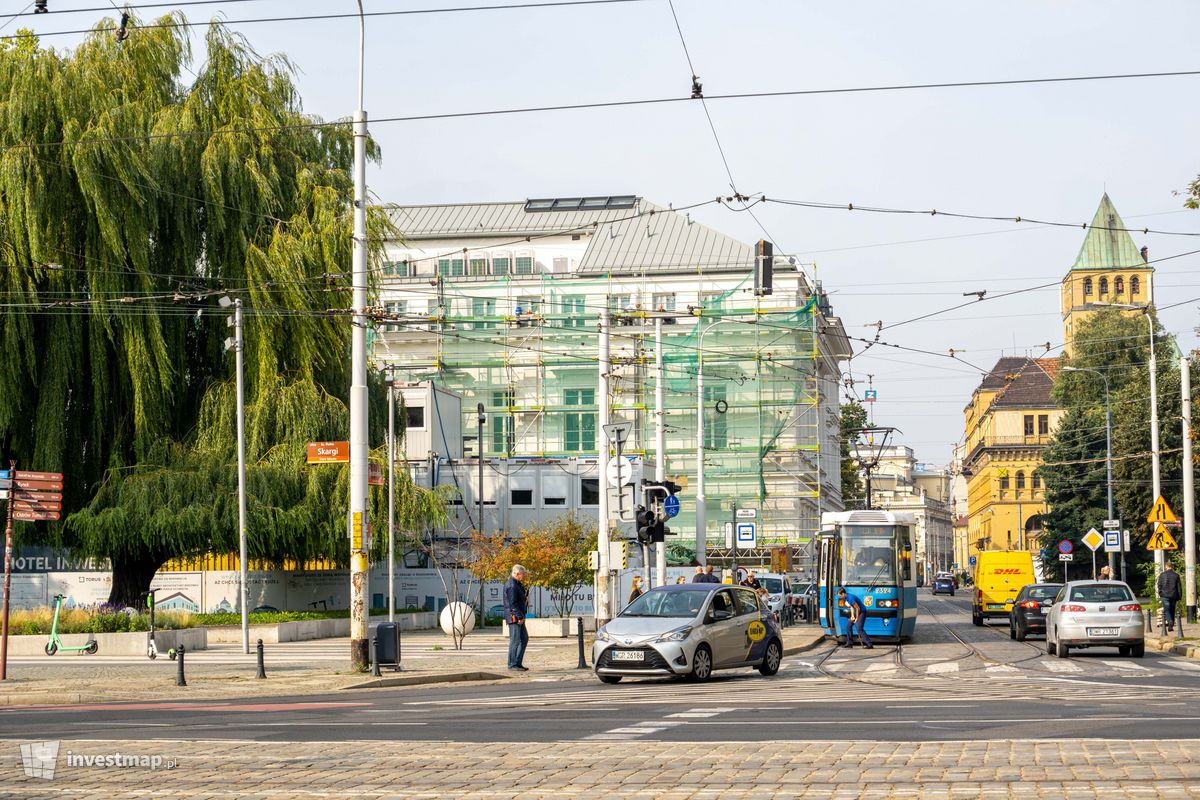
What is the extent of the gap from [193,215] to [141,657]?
11.2 metres

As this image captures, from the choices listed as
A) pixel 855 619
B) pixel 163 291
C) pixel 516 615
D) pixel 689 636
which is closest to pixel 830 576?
pixel 855 619

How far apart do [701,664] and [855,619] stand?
12841 mm

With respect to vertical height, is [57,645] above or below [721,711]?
below

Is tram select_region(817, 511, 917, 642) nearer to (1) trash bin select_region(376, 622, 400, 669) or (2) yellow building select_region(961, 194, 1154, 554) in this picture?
(1) trash bin select_region(376, 622, 400, 669)

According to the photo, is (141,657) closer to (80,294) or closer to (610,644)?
(80,294)

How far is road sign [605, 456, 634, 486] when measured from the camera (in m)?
32.1

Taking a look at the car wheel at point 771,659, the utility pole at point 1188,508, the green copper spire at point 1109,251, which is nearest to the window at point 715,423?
the utility pole at point 1188,508

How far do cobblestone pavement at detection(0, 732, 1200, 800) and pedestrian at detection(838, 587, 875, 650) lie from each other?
22.9 m

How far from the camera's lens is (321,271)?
37.3m

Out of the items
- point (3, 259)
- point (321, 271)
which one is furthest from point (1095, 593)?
point (3, 259)

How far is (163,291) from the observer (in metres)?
37.1

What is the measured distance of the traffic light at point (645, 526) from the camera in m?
30.1

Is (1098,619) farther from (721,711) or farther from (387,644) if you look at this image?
(721,711)

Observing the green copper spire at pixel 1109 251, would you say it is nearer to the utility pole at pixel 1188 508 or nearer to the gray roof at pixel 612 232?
the gray roof at pixel 612 232
